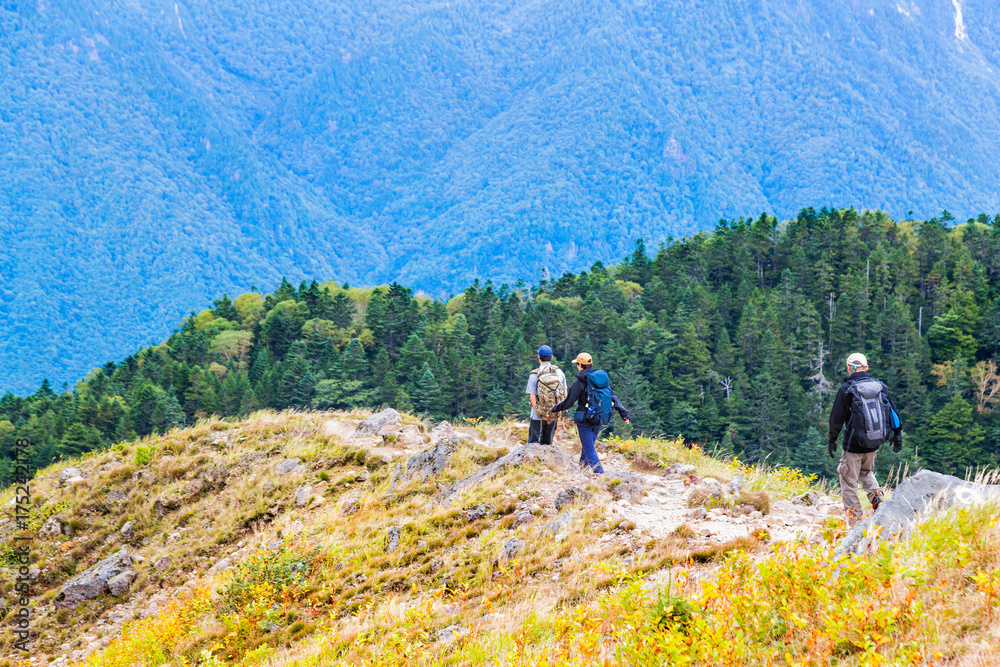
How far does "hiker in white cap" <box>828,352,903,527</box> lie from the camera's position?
784cm

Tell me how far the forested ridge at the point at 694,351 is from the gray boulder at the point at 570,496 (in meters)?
49.1

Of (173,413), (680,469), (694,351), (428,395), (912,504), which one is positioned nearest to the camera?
(912,504)

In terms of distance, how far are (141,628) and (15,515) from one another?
6.10 metres

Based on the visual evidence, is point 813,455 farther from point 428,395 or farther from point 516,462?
point 516,462

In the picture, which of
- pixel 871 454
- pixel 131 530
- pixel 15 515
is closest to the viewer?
pixel 871 454

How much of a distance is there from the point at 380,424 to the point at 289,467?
2.24 metres

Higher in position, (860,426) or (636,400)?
(860,426)

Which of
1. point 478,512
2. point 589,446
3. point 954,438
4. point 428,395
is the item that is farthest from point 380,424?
point 954,438

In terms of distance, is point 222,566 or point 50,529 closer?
point 222,566

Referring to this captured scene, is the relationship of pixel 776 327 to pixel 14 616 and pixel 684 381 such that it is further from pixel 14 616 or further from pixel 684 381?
pixel 14 616

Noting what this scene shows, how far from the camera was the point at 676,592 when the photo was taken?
563 centimetres

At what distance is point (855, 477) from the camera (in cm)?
821

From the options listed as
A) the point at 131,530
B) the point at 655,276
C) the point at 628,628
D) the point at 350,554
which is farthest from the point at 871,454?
the point at 655,276

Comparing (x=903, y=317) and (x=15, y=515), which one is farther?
(x=903, y=317)
